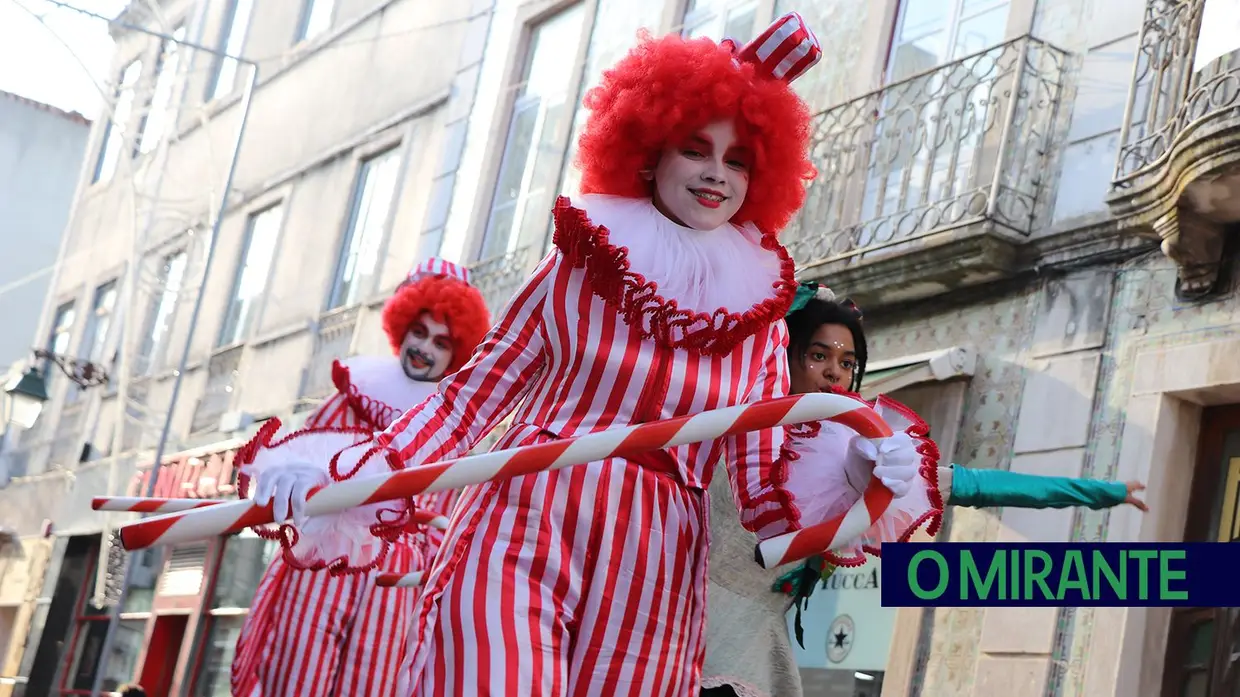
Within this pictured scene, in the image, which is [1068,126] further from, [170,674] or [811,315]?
[170,674]

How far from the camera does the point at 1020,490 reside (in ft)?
18.2

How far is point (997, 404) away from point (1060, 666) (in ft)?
5.18

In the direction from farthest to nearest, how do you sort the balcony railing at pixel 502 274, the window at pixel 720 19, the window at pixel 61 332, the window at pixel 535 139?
the window at pixel 61 332, the window at pixel 535 139, the balcony railing at pixel 502 274, the window at pixel 720 19

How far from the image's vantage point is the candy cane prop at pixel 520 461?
10.1 feet

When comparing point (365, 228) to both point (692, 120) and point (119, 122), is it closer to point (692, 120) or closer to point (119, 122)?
point (119, 122)

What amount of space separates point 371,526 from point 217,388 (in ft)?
55.7

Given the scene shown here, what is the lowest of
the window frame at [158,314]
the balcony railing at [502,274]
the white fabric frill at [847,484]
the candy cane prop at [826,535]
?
the candy cane prop at [826,535]

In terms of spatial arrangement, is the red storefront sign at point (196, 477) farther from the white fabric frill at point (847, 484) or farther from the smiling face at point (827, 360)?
the white fabric frill at point (847, 484)

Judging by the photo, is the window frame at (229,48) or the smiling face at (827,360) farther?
the window frame at (229,48)

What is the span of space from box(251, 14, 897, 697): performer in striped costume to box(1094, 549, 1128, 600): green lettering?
1.11m

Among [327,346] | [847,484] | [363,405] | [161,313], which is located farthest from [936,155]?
[161,313]

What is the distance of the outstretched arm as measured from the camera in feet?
16.7

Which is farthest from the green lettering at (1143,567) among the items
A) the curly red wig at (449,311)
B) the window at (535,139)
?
the window at (535,139)

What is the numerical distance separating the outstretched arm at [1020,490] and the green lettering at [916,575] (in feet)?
7.57
